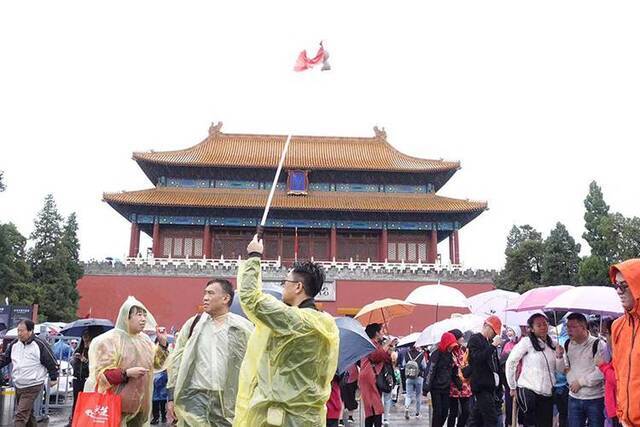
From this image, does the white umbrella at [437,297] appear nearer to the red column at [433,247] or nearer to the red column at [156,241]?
the red column at [433,247]

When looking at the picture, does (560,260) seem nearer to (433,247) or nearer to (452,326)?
(433,247)

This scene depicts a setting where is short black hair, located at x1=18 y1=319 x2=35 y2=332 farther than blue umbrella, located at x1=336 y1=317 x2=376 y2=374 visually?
Yes

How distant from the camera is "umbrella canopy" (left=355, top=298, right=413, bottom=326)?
8820mm

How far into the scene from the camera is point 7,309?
1319 centimetres

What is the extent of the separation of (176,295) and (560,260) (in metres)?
16.1

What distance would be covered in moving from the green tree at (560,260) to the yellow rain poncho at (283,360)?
24787 millimetres

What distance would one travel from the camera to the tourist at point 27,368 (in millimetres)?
6742

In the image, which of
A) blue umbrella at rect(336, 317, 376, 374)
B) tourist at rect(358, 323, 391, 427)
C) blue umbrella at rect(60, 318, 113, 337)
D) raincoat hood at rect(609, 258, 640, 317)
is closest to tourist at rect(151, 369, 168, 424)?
blue umbrella at rect(60, 318, 113, 337)

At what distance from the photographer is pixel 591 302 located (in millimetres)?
6000

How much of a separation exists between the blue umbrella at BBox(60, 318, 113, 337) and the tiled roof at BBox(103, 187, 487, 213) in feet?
59.1

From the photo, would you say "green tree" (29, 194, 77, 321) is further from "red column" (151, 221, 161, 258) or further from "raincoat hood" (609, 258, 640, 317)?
"raincoat hood" (609, 258, 640, 317)

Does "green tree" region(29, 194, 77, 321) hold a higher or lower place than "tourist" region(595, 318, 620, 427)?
higher

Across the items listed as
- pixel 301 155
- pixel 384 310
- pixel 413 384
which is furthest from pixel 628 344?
pixel 301 155

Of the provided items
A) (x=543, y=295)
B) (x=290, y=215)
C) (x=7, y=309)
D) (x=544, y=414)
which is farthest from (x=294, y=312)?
(x=290, y=215)
